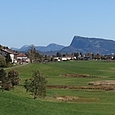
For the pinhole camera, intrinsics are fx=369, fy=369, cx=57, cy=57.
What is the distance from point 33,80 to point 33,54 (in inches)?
5459

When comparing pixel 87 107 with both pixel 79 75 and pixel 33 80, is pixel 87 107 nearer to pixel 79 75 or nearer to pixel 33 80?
pixel 33 80

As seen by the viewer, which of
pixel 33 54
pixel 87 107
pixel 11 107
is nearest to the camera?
pixel 11 107

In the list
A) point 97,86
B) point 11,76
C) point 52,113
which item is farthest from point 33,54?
point 52,113

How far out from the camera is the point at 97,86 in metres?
82.2

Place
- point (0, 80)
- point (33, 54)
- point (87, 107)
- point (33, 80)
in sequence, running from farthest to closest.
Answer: point (33, 54)
point (0, 80)
point (33, 80)
point (87, 107)

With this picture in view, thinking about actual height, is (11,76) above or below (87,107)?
above

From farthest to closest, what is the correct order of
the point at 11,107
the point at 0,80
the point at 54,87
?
the point at 54,87
the point at 0,80
the point at 11,107

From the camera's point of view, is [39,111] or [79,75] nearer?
[39,111]

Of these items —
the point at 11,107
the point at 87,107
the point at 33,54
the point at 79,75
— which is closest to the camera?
Result: the point at 11,107

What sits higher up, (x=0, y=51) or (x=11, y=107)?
(x=0, y=51)

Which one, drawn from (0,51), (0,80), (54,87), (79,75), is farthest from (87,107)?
(0,51)

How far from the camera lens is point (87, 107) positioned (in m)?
46.8

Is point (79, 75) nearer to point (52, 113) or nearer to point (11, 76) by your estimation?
point (11, 76)

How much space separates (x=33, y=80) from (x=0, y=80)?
1037 centimetres
